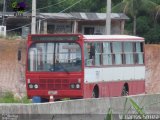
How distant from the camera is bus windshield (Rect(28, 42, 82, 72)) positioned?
24.6m

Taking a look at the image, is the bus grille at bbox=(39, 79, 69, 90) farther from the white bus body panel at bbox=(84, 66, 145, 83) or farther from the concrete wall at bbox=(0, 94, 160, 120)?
the concrete wall at bbox=(0, 94, 160, 120)

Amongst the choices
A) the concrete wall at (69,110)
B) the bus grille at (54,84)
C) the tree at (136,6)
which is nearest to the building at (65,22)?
the tree at (136,6)

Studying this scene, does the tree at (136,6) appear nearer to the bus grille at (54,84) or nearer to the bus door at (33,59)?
the bus door at (33,59)

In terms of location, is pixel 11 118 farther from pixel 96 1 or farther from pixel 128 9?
pixel 96 1

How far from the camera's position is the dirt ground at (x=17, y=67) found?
4053 centimetres

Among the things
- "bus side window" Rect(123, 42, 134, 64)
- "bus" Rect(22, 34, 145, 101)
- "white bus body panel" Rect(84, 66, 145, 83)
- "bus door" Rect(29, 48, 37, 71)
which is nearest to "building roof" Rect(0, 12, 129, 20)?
"white bus body panel" Rect(84, 66, 145, 83)

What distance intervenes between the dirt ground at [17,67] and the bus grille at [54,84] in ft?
45.2

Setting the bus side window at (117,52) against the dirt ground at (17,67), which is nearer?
the bus side window at (117,52)

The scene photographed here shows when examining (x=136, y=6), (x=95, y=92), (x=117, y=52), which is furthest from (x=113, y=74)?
(x=136, y=6)

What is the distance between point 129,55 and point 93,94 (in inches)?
131

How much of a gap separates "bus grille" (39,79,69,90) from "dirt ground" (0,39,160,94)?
1377 cm

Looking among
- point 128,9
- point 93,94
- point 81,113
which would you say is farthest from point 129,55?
point 128,9

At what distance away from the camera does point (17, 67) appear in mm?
42031

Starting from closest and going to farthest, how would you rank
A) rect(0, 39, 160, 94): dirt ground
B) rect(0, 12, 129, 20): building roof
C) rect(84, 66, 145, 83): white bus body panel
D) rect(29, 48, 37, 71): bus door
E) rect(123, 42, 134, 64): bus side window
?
1. rect(29, 48, 37, 71): bus door
2. rect(84, 66, 145, 83): white bus body panel
3. rect(123, 42, 134, 64): bus side window
4. rect(0, 39, 160, 94): dirt ground
5. rect(0, 12, 129, 20): building roof
